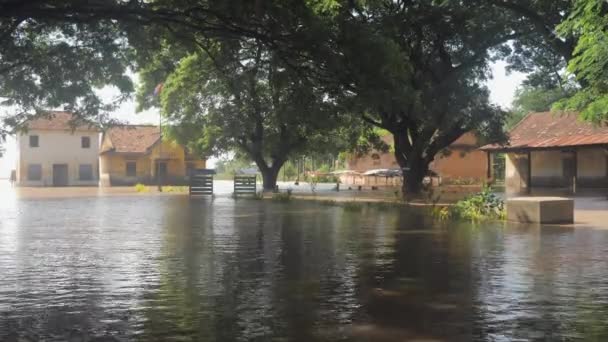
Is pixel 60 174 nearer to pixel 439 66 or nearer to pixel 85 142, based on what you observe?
pixel 85 142

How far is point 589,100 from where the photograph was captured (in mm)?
17188

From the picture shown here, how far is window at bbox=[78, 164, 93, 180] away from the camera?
65188 millimetres

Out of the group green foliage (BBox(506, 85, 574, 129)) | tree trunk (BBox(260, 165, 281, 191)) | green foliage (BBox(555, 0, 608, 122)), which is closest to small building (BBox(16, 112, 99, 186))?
tree trunk (BBox(260, 165, 281, 191))

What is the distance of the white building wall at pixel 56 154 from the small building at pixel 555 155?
1682 inches

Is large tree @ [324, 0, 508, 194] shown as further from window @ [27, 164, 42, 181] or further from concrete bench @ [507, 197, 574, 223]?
window @ [27, 164, 42, 181]

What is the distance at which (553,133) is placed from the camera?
132ft

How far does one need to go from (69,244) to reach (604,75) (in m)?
13.3

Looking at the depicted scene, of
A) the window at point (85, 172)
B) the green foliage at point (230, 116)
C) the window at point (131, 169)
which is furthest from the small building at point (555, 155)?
the window at point (85, 172)

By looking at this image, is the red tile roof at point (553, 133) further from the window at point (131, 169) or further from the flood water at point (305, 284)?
the window at point (131, 169)

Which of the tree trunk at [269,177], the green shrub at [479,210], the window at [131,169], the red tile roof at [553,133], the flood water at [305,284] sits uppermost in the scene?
the red tile roof at [553,133]

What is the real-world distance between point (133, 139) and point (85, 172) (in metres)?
6.43

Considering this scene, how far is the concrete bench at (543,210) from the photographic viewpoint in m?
16.2

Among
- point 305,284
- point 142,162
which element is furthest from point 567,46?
point 142,162

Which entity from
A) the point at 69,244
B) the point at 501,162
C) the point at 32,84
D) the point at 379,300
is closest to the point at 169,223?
the point at 69,244
